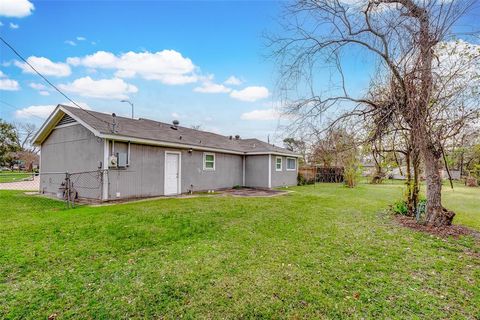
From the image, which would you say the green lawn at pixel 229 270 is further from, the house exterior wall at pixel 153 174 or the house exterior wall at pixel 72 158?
the house exterior wall at pixel 72 158

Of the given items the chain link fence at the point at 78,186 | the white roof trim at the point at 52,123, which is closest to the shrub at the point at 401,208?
the chain link fence at the point at 78,186

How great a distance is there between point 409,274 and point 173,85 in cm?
1702

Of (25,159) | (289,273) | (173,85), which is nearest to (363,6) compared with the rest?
(289,273)

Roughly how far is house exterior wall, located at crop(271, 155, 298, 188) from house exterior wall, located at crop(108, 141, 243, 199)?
342 centimetres

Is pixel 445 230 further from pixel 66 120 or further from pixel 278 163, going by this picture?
pixel 66 120

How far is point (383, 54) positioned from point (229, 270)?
574cm

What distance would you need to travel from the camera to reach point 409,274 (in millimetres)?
3564

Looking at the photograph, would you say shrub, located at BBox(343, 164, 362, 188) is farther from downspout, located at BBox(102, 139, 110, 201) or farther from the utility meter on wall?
downspout, located at BBox(102, 139, 110, 201)

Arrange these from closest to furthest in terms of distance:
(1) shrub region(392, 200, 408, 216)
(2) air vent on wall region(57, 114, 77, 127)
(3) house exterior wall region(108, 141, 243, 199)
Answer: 1. (1) shrub region(392, 200, 408, 216)
2. (3) house exterior wall region(108, 141, 243, 199)
3. (2) air vent on wall region(57, 114, 77, 127)

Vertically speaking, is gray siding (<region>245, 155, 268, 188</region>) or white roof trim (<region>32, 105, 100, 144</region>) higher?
white roof trim (<region>32, 105, 100, 144</region>)

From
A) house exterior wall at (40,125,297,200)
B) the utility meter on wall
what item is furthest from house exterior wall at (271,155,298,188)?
the utility meter on wall

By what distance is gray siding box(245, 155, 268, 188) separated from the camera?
1600 centimetres

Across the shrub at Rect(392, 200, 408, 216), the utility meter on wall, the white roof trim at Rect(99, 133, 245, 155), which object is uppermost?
the white roof trim at Rect(99, 133, 245, 155)

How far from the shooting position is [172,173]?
38.6 feet
